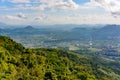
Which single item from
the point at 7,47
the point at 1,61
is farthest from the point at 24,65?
the point at 7,47

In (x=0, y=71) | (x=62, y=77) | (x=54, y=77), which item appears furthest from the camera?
(x=62, y=77)

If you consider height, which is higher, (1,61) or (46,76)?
(1,61)

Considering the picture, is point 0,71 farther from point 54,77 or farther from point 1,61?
point 54,77

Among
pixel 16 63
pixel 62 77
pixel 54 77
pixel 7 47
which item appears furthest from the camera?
Result: pixel 7 47

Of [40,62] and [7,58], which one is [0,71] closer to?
[7,58]

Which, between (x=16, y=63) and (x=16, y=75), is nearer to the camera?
(x=16, y=75)

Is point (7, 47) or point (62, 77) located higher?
point (7, 47)

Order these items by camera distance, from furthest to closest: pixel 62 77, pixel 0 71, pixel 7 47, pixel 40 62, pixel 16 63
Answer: pixel 7 47 → pixel 40 62 → pixel 16 63 → pixel 62 77 → pixel 0 71

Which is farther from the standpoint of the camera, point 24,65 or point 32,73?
point 24,65

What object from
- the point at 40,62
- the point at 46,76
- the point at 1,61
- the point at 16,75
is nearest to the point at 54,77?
the point at 46,76
